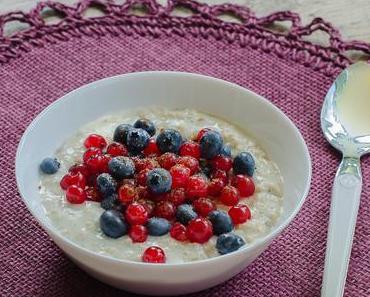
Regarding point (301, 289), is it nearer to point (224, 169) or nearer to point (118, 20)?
point (224, 169)

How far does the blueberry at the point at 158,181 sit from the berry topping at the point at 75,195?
0.27 ft

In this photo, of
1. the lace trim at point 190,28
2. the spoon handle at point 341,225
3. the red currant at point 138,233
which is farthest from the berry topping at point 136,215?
the lace trim at point 190,28

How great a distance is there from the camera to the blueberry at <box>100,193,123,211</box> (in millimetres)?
878

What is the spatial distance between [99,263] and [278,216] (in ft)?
Answer: 0.78

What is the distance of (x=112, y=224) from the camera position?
0.84 meters

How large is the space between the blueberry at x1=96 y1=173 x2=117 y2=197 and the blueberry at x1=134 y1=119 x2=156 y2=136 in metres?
0.13

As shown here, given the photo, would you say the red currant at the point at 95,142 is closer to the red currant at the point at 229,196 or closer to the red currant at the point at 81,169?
the red currant at the point at 81,169

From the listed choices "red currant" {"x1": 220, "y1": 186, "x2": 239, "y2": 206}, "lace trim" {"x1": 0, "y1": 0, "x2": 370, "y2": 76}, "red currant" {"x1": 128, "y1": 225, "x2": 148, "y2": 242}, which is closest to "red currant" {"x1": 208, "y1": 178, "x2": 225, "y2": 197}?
"red currant" {"x1": 220, "y1": 186, "x2": 239, "y2": 206}

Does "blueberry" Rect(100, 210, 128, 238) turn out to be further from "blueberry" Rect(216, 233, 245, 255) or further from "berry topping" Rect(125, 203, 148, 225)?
"blueberry" Rect(216, 233, 245, 255)

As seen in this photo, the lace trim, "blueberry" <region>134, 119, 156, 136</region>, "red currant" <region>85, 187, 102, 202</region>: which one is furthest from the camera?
the lace trim

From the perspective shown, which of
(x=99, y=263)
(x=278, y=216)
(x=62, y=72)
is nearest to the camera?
(x=99, y=263)

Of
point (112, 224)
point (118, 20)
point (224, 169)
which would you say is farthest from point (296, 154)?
point (118, 20)

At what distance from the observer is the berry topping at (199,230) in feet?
2.77

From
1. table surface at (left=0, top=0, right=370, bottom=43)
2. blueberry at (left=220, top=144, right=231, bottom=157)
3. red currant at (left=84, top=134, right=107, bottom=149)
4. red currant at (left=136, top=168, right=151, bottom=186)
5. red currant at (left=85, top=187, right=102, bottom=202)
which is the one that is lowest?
red currant at (left=85, top=187, right=102, bottom=202)
